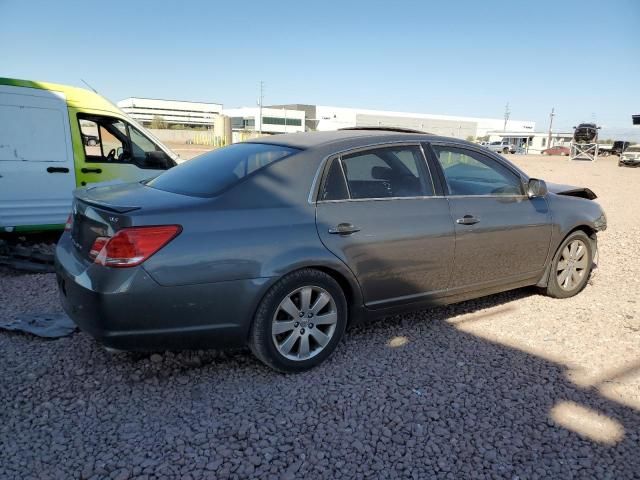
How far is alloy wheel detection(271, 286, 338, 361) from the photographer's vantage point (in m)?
3.17

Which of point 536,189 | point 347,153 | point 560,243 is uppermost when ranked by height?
point 347,153

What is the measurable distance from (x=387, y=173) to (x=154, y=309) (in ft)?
6.37

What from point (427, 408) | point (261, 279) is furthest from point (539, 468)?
point (261, 279)

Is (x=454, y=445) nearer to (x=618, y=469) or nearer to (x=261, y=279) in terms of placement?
(x=618, y=469)

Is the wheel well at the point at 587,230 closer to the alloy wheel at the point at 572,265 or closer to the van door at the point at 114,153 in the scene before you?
the alloy wheel at the point at 572,265

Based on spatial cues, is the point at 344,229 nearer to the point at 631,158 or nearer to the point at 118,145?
the point at 118,145

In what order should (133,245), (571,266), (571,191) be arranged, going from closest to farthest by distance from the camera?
(133,245) < (571,266) < (571,191)

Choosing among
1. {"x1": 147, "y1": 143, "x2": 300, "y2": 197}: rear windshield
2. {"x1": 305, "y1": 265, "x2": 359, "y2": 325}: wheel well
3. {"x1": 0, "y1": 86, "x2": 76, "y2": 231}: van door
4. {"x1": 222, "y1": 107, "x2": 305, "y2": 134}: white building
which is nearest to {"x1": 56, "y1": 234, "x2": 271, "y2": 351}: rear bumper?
{"x1": 305, "y1": 265, "x2": 359, "y2": 325}: wheel well

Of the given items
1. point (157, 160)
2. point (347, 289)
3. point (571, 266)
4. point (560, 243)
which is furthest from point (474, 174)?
point (157, 160)

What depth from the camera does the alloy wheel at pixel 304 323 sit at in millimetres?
3172

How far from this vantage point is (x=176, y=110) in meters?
98.8

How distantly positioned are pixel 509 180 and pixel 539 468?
8.50ft

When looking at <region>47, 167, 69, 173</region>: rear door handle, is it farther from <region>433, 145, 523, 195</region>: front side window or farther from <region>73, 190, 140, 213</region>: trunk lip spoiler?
<region>433, 145, 523, 195</region>: front side window

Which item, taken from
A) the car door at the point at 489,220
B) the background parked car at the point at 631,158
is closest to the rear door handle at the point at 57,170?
the car door at the point at 489,220
